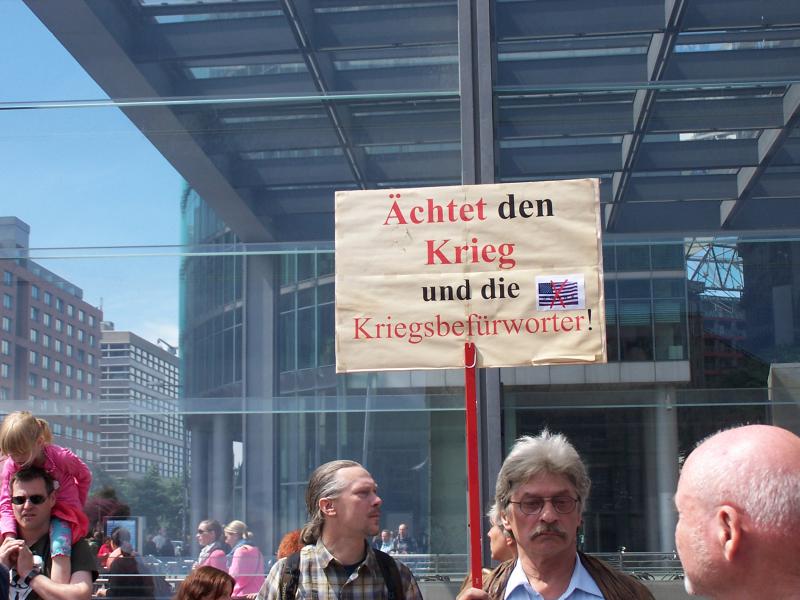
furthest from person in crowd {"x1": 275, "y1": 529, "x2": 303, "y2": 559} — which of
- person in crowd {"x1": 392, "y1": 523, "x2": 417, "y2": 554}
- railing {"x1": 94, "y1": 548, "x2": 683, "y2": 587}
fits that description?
person in crowd {"x1": 392, "y1": 523, "x2": 417, "y2": 554}

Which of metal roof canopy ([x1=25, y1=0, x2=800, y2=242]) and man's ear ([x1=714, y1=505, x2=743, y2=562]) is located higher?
metal roof canopy ([x1=25, y1=0, x2=800, y2=242])

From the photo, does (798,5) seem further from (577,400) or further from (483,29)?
(577,400)

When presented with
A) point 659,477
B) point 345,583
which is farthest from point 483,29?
point 345,583

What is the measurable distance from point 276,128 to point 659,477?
343 cm

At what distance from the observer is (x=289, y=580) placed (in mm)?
3881

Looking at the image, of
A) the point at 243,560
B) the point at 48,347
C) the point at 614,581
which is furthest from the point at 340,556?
the point at 48,347

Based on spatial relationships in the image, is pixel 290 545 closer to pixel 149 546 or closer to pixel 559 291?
pixel 149 546

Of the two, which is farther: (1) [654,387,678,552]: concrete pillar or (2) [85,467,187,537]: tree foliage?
(2) [85,467,187,537]: tree foliage

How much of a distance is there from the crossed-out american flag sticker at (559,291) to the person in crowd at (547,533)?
2.27 feet

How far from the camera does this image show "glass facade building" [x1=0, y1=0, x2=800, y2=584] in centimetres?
680

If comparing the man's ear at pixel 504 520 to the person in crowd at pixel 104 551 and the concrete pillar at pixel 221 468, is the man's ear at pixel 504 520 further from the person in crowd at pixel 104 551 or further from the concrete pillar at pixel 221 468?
the person in crowd at pixel 104 551

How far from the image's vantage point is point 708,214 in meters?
7.04

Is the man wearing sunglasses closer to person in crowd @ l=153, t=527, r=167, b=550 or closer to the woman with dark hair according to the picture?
the woman with dark hair

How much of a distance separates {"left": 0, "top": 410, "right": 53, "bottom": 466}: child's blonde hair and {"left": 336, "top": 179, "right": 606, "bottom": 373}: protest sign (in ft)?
3.91
